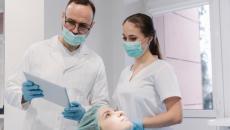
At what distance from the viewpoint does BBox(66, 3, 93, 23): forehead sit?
1.65 metres

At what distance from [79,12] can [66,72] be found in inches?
13.0

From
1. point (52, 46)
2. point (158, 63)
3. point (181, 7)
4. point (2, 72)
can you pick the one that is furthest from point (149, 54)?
point (2, 72)

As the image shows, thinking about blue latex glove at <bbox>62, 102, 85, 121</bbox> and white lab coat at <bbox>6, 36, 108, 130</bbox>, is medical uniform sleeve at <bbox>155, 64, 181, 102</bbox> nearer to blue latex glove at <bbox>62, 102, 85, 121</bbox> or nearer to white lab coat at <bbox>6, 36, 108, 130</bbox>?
white lab coat at <bbox>6, 36, 108, 130</bbox>

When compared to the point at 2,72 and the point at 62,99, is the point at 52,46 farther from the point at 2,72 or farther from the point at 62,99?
the point at 2,72

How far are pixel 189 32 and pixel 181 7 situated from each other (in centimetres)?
28

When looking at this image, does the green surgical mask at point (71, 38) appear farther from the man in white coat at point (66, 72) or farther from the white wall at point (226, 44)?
the white wall at point (226, 44)

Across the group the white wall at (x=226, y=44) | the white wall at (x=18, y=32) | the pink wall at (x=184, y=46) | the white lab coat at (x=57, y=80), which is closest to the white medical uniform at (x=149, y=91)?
the white lab coat at (x=57, y=80)

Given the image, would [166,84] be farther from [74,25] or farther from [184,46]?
[184,46]

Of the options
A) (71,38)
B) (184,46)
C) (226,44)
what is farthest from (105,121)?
(184,46)

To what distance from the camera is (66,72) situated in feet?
5.61

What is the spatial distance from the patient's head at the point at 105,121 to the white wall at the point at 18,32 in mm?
1060

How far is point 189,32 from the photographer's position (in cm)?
277

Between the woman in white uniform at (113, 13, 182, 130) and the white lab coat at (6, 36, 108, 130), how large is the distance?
0.15 m

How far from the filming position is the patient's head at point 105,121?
47.1 inches
